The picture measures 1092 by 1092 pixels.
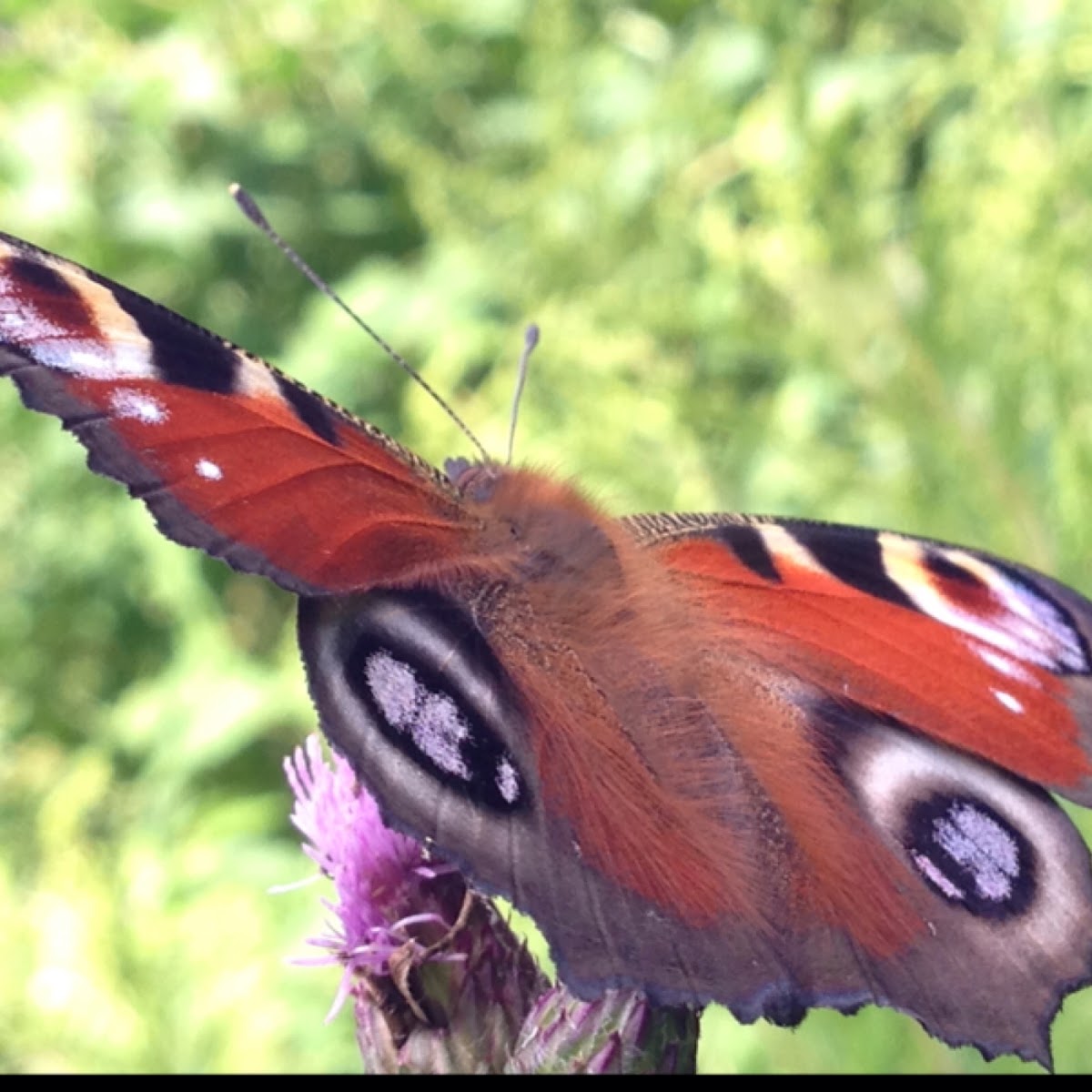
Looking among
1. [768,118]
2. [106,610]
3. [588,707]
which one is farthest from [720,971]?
[106,610]

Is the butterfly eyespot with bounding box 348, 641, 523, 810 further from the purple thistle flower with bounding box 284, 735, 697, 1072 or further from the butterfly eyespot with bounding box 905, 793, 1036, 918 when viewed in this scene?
the butterfly eyespot with bounding box 905, 793, 1036, 918

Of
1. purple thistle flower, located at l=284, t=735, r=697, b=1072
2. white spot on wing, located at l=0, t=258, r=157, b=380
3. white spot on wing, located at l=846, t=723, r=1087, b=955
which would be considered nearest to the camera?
white spot on wing, located at l=0, t=258, r=157, b=380

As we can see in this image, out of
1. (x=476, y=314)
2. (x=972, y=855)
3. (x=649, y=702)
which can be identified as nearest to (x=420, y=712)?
(x=649, y=702)

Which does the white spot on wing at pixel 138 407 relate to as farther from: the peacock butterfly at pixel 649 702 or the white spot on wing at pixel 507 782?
the white spot on wing at pixel 507 782

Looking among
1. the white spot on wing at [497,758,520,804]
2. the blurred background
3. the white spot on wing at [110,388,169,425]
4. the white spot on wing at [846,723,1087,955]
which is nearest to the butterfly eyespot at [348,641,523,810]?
the white spot on wing at [497,758,520,804]

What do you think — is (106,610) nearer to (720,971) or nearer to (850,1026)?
(850,1026)

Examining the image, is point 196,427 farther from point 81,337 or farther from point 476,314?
point 476,314

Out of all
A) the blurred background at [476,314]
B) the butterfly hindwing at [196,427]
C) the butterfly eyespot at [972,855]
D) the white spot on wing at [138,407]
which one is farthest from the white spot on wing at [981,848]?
the white spot on wing at [138,407]
